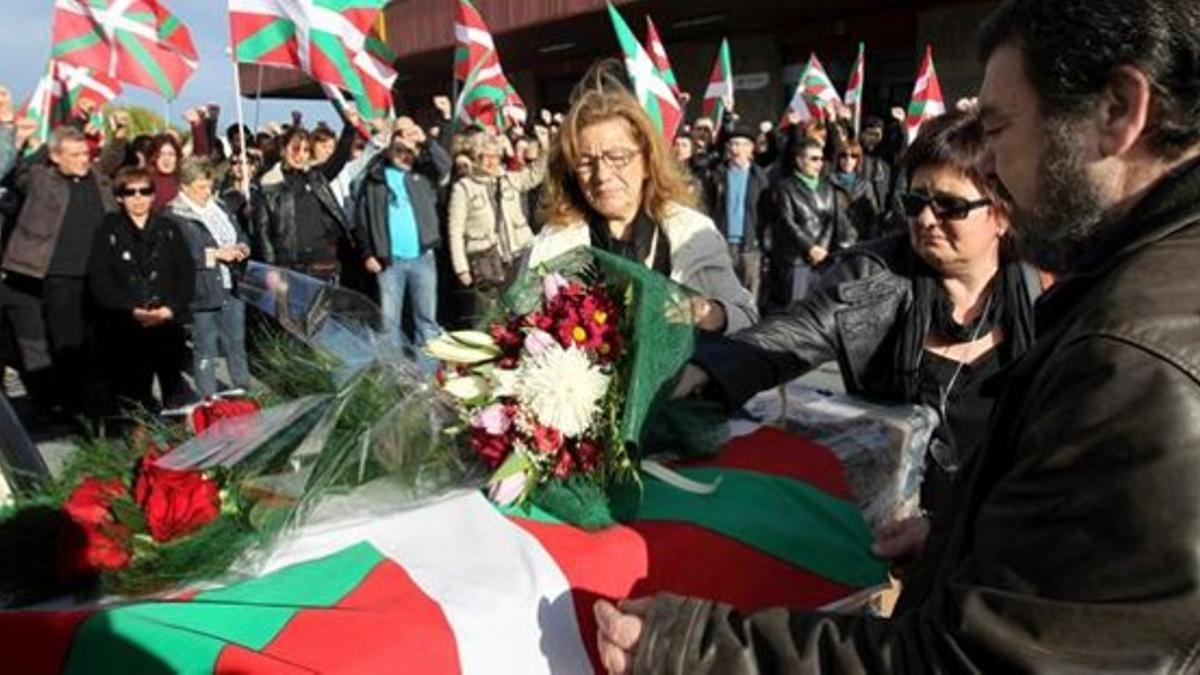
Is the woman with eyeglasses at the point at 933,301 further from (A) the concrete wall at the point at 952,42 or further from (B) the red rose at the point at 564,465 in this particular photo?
(A) the concrete wall at the point at 952,42

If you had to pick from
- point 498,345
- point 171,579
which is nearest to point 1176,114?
point 498,345

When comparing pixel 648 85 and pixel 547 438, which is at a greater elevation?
pixel 648 85

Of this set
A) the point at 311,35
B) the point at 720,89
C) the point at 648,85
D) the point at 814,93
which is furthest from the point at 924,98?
the point at 311,35

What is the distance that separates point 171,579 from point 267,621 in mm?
194

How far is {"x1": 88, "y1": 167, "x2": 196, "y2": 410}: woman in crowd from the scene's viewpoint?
6.23 metres

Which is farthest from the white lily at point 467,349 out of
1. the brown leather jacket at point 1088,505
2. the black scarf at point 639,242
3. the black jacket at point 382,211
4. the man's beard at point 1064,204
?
the black jacket at point 382,211

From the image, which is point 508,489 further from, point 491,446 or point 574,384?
point 574,384

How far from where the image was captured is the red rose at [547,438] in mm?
1637

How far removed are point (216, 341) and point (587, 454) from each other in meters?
6.00

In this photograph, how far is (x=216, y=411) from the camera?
5.71 ft

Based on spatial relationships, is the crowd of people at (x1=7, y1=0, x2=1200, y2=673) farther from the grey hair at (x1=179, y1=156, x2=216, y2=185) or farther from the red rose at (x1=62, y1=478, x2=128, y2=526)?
the red rose at (x1=62, y1=478, x2=128, y2=526)

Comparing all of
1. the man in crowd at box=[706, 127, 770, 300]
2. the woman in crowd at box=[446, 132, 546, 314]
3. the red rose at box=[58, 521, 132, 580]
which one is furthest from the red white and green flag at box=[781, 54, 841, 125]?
the red rose at box=[58, 521, 132, 580]

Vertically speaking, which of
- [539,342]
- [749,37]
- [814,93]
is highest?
[749,37]

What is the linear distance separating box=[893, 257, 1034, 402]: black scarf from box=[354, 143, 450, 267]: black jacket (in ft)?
20.4
